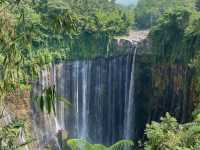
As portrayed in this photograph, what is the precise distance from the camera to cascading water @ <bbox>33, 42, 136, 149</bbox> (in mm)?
18688

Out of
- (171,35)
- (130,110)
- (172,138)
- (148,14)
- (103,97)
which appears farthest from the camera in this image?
(148,14)

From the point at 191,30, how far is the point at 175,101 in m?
3.00

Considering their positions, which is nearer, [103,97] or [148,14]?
[103,97]

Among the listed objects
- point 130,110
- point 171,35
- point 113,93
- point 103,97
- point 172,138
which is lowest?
point 130,110

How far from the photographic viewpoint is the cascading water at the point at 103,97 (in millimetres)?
18688

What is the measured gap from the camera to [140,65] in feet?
61.8

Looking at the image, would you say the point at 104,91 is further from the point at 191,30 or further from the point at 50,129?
the point at 191,30

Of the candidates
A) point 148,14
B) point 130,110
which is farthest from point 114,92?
point 148,14

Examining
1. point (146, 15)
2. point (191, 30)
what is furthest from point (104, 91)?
point (146, 15)

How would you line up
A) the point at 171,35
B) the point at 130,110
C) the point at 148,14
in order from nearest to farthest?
the point at 171,35 → the point at 130,110 → the point at 148,14

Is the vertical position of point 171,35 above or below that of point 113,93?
above

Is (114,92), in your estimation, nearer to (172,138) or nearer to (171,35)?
(171,35)

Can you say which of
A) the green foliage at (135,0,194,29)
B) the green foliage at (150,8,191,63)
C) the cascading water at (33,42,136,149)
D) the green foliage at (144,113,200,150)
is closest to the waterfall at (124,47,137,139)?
the cascading water at (33,42,136,149)

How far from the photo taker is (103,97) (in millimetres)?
19047
